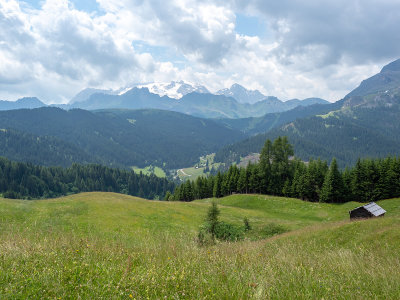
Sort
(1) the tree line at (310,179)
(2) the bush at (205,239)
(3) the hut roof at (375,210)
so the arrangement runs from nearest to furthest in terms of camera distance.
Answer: (2) the bush at (205,239), (3) the hut roof at (375,210), (1) the tree line at (310,179)

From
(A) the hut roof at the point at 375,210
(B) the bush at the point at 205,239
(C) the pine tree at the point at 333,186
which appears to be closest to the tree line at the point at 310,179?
(C) the pine tree at the point at 333,186

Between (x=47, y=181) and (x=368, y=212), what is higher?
(x=368, y=212)

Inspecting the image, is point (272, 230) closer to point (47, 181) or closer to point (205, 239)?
point (205, 239)

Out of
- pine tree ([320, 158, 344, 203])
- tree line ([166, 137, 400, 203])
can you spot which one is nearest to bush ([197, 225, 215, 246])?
pine tree ([320, 158, 344, 203])

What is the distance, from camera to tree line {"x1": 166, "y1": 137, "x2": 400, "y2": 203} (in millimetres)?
55353

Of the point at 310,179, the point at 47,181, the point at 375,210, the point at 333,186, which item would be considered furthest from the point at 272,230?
the point at 47,181

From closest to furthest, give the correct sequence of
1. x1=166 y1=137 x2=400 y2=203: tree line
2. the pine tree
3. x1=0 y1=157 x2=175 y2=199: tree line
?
x1=166 y1=137 x2=400 y2=203: tree line < the pine tree < x1=0 y1=157 x2=175 y2=199: tree line

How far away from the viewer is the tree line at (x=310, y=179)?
182 ft

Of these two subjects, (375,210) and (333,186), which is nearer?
(375,210)

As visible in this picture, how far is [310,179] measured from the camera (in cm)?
6194

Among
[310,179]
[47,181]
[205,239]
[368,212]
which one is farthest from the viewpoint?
[47,181]

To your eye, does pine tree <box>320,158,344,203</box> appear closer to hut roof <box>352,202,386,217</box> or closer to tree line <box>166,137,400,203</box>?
tree line <box>166,137,400,203</box>

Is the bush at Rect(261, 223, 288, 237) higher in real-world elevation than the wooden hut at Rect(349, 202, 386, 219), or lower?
lower

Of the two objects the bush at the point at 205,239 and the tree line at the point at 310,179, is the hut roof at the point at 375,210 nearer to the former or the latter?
the tree line at the point at 310,179
